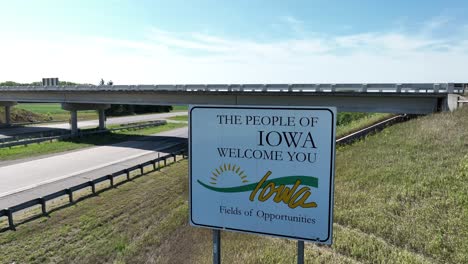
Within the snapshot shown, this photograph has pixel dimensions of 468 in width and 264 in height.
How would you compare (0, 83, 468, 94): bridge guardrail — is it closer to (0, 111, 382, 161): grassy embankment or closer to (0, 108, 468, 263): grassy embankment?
(0, 111, 382, 161): grassy embankment

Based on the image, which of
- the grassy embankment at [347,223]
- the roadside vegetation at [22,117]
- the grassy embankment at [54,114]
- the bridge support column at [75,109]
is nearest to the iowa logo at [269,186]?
the grassy embankment at [347,223]

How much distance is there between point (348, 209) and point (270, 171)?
18.9ft

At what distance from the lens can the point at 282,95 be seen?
1125 inches

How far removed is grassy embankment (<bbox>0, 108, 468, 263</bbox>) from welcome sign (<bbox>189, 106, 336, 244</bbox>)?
2768 millimetres

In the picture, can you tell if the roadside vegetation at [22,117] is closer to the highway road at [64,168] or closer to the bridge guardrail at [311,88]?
the bridge guardrail at [311,88]

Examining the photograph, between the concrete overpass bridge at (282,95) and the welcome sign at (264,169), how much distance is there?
2124 centimetres

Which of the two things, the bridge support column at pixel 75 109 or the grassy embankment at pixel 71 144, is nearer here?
the grassy embankment at pixel 71 144

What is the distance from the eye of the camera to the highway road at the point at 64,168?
16297mm

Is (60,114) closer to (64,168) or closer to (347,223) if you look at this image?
(64,168)

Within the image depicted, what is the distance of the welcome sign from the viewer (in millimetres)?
2971

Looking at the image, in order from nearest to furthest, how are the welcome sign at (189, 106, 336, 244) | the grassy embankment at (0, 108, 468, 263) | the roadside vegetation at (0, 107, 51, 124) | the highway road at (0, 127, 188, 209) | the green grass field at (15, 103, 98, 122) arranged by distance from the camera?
1. the welcome sign at (189, 106, 336, 244)
2. the grassy embankment at (0, 108, 468, 263)
3. the highway road at (0, 127, 188, 209)
4. the roadside vegetation at (0, 107, 51, 124)
5. the green grass field at (15, 103, 98, 122)

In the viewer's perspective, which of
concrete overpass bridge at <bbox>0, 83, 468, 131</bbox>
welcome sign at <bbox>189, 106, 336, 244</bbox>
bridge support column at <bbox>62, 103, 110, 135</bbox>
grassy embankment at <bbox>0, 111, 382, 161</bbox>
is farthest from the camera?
bridge support column at <bbox>62, 103, 110, 135</bbox>

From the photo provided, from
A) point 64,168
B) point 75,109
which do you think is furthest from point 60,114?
point 64,168

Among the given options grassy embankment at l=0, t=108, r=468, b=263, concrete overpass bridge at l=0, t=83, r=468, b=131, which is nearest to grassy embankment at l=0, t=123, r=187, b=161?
concrete overpass bridge at l=0, t=83, r=468, b=131
